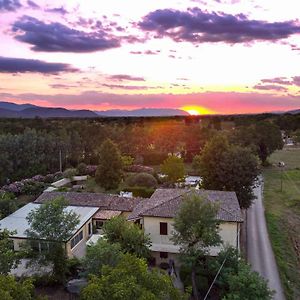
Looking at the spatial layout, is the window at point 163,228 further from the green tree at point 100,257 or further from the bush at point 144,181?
the bush at point 144,181

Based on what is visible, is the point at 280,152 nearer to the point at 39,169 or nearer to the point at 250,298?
the point at 39,169

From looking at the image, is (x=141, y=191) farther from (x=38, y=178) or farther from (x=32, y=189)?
(x=38, y=178)

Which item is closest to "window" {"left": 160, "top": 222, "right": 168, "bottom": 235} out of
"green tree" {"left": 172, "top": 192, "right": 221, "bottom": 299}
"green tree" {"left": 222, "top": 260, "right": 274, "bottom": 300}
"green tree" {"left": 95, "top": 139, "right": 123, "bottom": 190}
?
"green tree" {"left": 172, "top": 192, "right": 221, "bottom": 299}

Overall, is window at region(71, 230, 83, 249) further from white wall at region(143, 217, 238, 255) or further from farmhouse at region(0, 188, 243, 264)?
white wall at region(143, 217, 238, 255)

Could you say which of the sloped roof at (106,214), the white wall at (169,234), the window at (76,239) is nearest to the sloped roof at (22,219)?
the sloped roof at (106,214)

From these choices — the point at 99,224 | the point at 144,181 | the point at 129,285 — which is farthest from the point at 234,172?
the point at 129,285

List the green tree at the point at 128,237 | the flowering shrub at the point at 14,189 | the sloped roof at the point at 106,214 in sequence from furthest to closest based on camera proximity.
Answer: the flowering shrub at the point at 14,189, the sloped roof at the point at 106,214, the green tree at the point at 128,237
